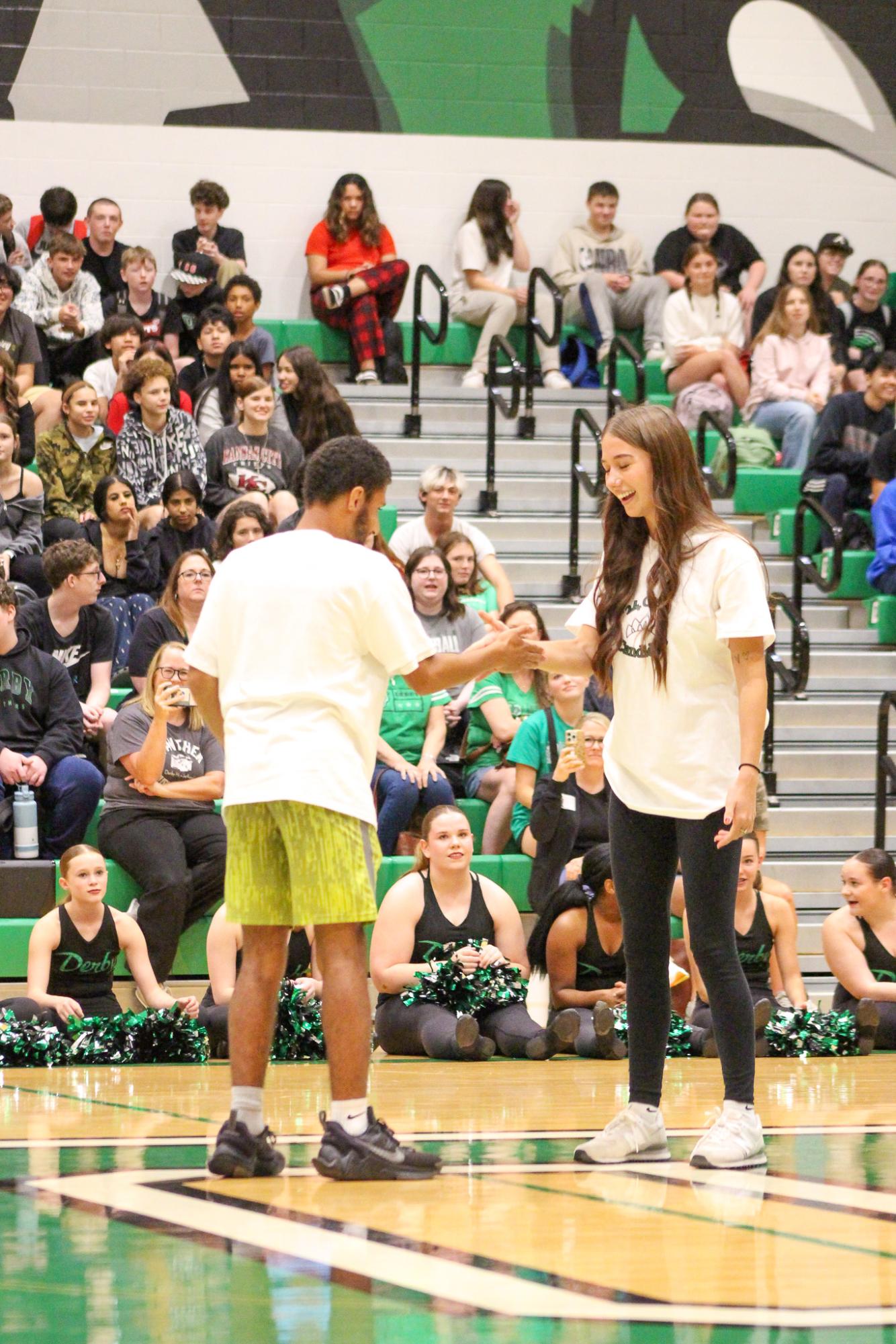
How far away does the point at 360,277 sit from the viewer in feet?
37.4

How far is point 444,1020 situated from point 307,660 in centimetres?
269

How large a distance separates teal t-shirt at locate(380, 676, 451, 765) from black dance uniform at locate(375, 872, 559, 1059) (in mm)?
1490

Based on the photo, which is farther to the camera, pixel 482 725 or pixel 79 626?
pixel 482 725

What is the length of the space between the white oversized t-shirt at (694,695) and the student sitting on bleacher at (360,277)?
7.84 meters

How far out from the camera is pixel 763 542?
413 inches

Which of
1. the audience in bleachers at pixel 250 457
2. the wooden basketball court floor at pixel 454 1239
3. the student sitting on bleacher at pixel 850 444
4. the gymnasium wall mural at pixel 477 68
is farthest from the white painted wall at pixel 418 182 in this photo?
the wooden basketball court floor at pixel 454 1239

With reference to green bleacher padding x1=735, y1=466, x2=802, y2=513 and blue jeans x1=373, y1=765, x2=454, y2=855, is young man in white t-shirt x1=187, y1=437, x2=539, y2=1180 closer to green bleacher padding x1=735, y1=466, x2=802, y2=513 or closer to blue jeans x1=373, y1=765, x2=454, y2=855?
blue jeans x1=373, y1=765, x2=454, y2=855

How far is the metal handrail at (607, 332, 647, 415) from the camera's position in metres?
10.4

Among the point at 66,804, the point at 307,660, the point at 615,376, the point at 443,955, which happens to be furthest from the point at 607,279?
the point at 307,660

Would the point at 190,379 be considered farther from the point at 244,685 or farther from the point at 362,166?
the point at 244,685

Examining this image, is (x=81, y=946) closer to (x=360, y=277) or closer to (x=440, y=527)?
(x=440, y=527)

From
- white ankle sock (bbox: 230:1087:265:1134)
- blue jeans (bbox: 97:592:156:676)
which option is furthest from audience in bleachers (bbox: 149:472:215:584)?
white ankle sock (bbox: 230:1087:265:1134)

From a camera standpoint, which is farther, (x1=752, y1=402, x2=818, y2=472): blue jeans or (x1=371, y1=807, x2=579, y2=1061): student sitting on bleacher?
(x1=752, y1=402, x2=818, y2=472): blue jeans

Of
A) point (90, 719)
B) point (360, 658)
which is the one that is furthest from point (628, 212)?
point (360, 658)
